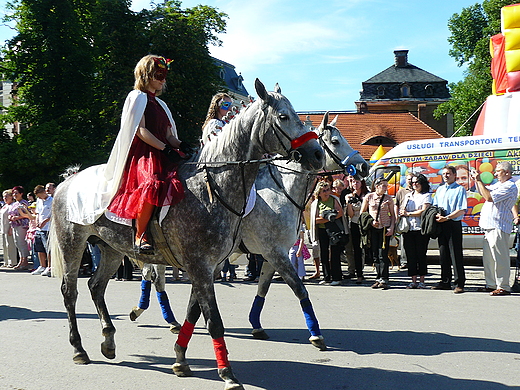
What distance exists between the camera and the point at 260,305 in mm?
7309

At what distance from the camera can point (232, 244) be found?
17.3 ft

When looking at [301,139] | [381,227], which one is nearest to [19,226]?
[381,227]

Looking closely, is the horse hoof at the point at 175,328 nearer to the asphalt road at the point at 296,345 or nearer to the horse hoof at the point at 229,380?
the asphalt road at the point at 296,345

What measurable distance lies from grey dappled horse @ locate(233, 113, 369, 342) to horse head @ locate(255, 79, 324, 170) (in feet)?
4.83

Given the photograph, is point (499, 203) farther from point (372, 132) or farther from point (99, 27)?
point (372, 132)

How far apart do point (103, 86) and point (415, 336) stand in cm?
3024

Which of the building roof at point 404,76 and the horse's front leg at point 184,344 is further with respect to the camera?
the building roof at point 404,76

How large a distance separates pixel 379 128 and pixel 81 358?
167 ft

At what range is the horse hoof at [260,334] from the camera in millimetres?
7117

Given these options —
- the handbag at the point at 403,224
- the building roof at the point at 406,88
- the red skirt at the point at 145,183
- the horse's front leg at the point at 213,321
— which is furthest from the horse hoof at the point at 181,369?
the building roof at the point at 406,88

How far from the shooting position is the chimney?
84.1 meters

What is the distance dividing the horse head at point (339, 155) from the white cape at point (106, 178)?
3.27 metres

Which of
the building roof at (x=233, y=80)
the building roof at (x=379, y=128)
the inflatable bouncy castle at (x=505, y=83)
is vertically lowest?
the inflatable bouncy castle at (x=505, y=83)

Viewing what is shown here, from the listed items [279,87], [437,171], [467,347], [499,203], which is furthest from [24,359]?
[437,171]
